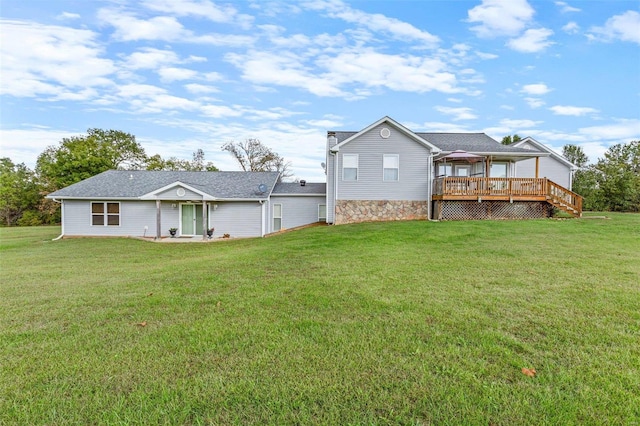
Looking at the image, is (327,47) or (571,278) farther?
(327,47)

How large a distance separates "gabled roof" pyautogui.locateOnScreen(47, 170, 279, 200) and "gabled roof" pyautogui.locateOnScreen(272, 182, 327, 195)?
2.00 ft

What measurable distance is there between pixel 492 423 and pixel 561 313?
2.75m

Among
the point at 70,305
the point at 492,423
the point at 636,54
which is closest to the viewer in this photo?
the point at 492,423

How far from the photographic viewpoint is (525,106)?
64.3 feet

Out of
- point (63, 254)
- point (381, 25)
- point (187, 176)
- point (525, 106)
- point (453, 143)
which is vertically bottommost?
point (63, 254)

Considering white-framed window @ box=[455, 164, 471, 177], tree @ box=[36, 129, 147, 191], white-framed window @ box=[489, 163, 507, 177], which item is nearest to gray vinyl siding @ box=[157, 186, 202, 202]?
white-framed window @ box=[455, 164, 471, 177]

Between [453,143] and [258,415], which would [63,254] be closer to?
[258,415]

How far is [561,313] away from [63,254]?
14120 mm

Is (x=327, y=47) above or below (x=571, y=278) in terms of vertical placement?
above

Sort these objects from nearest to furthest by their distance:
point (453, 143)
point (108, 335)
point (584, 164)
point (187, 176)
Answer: point (108, 335), point (453, 143), point (187, 176), point (584, 164)

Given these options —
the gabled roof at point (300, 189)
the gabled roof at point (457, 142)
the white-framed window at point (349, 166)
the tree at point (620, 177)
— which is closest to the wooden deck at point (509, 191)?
the gabled roof at point (457, 142)

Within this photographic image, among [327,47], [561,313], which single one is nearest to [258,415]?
[561,313]

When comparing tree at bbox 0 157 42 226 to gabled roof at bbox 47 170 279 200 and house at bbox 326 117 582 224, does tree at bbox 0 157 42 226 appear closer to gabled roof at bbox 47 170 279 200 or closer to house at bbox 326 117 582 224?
gabled roof at bbox 47 170 279 200

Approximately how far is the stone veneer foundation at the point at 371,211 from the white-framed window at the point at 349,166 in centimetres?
137
